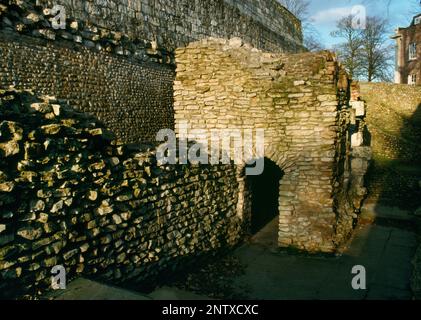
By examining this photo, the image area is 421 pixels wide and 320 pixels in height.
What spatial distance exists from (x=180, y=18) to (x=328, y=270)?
803 cm

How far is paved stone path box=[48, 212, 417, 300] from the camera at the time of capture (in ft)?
19.6

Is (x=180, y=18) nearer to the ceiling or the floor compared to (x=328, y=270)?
nearer to the ceiling

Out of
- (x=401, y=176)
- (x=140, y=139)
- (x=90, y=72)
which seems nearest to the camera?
(x=90, y=72)

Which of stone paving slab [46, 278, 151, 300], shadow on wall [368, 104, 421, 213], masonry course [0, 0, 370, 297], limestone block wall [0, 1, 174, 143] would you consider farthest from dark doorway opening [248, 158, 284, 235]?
stone paving slab [46, 278, 151, 300]

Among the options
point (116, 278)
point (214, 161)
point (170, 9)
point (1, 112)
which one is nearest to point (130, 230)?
point (116, 278)

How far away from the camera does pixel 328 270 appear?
6953 mm

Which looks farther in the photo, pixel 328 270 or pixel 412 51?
pixel 412 51

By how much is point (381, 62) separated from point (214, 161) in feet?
104

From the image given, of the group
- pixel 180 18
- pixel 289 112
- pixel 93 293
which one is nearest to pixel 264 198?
pixel 289 112

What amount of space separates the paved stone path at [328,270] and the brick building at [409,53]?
2680 cm

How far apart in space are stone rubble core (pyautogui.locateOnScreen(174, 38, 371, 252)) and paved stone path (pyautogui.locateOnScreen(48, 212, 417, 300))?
0.50m

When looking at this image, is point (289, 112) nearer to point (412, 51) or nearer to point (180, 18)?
point (180, 18)

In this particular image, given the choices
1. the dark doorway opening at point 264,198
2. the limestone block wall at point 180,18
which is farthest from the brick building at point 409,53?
the dark doorway opening at point 264,198

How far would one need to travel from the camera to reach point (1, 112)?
3738 mm
